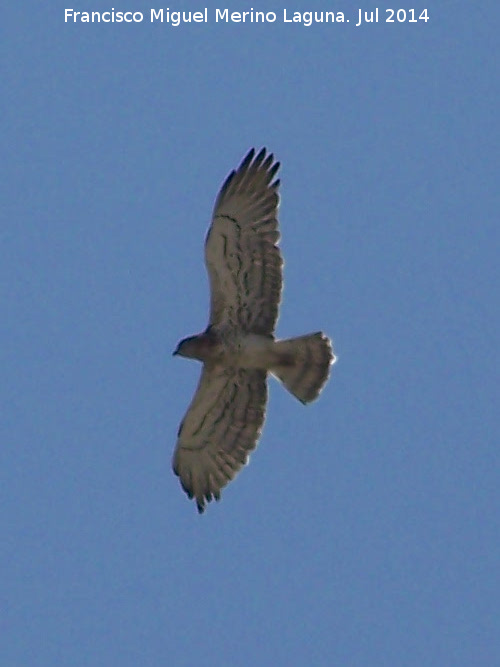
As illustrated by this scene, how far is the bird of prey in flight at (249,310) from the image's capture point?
655 inches

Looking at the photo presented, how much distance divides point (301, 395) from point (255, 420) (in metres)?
0.59

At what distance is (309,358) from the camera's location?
654 inches

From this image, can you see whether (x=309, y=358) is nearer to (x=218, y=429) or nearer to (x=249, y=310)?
(x=249, y=310)

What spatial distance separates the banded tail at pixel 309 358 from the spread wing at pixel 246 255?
0.24 meters

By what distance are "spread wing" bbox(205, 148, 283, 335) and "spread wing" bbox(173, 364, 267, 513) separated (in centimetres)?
48

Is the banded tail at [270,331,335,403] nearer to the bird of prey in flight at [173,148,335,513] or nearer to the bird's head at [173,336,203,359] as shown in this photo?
the bird of prey in flight at [173,148,335,513]

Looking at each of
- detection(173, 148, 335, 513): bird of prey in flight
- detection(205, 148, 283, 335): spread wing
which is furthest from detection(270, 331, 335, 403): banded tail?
detection(205, 148, 283, 335): spread wing

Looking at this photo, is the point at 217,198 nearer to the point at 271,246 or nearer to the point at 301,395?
the point at 271,246

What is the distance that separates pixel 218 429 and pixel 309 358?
42.6 inches

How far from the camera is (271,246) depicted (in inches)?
658

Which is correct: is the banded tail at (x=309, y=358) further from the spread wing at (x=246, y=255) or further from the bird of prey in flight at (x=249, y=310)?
the spread wing at (x=246, y=255)

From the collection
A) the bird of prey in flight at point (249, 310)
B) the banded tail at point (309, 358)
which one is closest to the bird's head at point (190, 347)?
the bird of prey in flight at point (249, 310)

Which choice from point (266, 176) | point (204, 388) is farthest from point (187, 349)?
point (266, 176)

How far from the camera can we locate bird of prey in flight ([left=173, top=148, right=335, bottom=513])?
1662 centimetres
